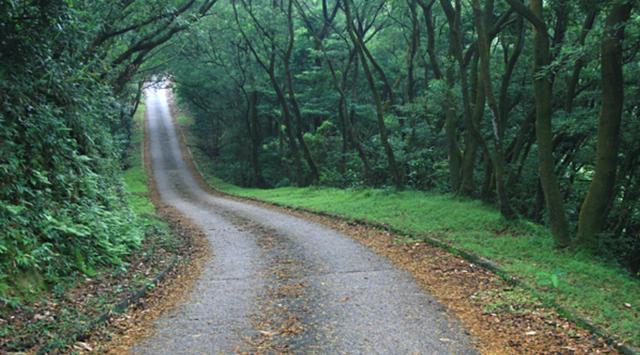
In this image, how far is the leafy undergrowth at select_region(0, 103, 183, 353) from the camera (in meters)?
5.16

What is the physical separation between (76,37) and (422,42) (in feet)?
56.9

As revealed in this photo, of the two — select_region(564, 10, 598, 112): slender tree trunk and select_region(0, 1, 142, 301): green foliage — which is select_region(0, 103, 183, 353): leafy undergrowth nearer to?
select_region(0, 1, 142, 301): green foliage

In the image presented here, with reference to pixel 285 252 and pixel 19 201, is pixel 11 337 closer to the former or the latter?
pixel 19 201

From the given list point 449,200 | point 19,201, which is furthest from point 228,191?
point 19,201

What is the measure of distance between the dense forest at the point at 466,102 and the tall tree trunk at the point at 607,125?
2cm

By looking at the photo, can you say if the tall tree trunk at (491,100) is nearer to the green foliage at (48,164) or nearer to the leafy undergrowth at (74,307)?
the leafy undergrowth at (74,307)

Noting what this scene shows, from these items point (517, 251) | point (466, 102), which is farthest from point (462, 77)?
point (517, 251)

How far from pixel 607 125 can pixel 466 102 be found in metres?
5.22

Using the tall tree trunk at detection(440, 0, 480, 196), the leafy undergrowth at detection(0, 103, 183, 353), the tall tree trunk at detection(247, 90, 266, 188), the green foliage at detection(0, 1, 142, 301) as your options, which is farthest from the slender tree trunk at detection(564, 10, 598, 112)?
the tall tree trunk at detection(247, 90, 266, 188)

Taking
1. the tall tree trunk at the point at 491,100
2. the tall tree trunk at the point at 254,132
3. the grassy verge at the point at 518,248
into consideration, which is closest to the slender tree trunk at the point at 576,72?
the tall tree trunk at the point at 491,100

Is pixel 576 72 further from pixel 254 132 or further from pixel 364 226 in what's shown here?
pixel 254 132

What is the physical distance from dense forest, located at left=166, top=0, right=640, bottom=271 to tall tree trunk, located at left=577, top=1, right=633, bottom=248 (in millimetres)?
20

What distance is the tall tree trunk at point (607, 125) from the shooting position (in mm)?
7738

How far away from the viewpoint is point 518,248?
9.19 metres
